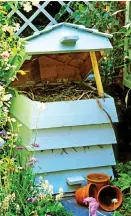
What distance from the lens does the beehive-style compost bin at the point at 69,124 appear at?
329 centimetres

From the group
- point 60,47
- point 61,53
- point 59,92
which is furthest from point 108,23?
point 60,47

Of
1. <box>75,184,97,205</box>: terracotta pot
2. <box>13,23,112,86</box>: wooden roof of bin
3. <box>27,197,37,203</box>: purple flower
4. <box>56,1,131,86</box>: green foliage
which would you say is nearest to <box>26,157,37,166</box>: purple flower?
<box>27,197,37,203</box>: purple flower

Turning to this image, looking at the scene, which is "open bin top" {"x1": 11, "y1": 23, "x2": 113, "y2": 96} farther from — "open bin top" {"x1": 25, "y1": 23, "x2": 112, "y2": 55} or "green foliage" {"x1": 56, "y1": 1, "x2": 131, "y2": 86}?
"green foliage" {"x1": 56, "y1": 1, "x2": 131, "y2": 86}

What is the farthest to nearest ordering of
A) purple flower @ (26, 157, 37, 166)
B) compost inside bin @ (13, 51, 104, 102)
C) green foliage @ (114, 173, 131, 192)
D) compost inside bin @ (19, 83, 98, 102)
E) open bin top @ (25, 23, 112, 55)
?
compost inside bin @ (13, 51, 104, 102) → compost inside bin @ (19, 83, 98, 102) → open bin top @ (25, 23, 112, 55) → green foliage @ (114, 173, 131, 192) → purple flower @ (26, 157, 37, 166)

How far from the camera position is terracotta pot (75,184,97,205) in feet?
10.5

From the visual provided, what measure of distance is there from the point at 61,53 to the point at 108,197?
1181 millimetres

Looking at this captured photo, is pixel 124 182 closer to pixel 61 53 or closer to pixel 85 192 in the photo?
pixel 85 192

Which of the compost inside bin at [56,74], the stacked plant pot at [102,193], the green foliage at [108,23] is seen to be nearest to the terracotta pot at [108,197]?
the stacked plant pot at [102,193]

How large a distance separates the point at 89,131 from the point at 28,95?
0.53 meters

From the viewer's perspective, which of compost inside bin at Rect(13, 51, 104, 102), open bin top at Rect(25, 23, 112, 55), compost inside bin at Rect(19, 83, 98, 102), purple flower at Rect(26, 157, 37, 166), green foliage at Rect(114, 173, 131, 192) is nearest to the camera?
purple flower at Rect(26, 157, 37, 166)

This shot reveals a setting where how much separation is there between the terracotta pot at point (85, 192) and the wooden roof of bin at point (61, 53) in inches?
34.4

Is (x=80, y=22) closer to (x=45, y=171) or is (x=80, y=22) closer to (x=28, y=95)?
(x=28, y=95)

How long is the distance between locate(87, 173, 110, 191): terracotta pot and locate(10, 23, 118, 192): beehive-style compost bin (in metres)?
0.07

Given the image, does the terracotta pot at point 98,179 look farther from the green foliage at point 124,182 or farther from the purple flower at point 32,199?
the purple flower at point 32,199
